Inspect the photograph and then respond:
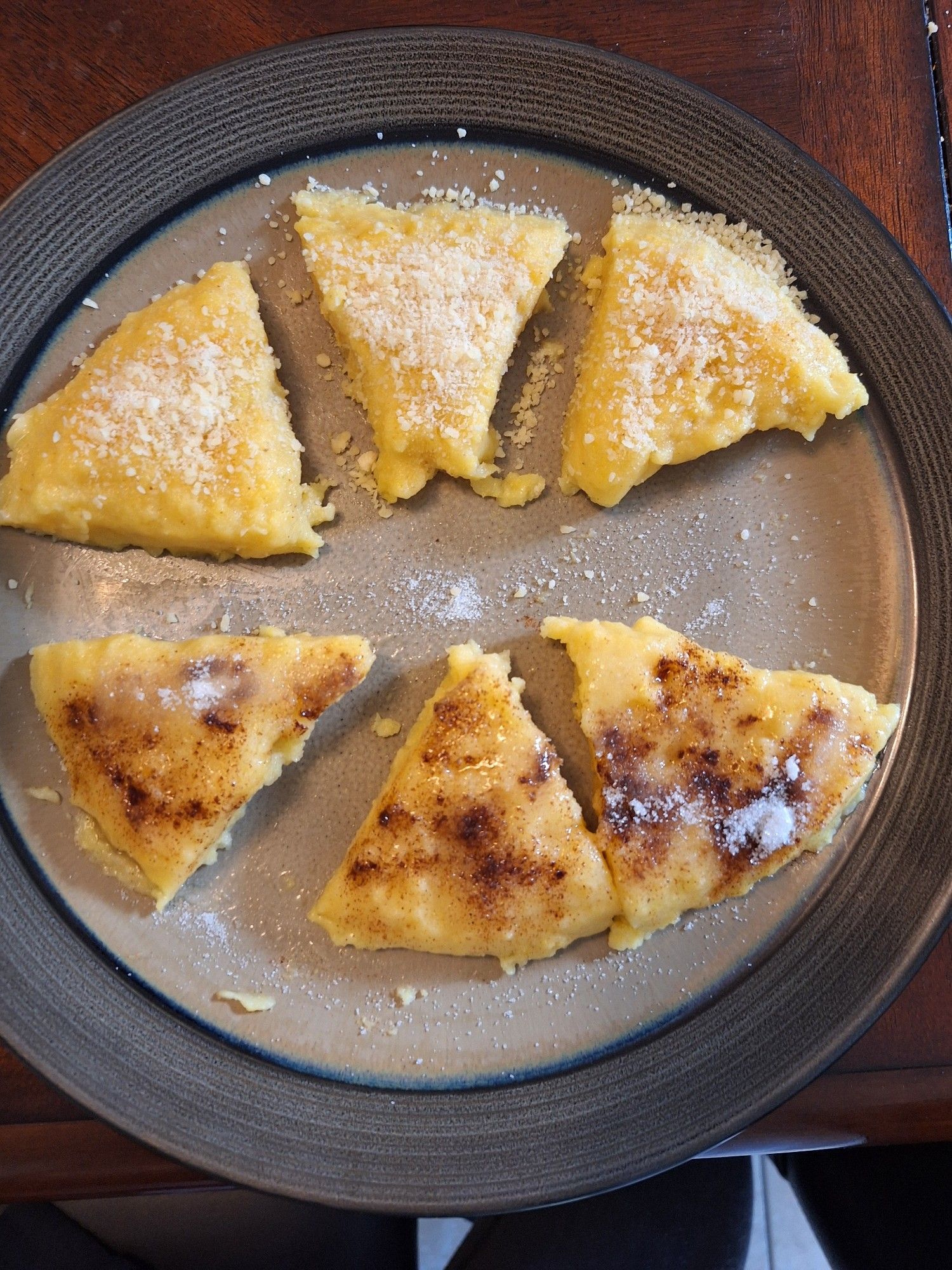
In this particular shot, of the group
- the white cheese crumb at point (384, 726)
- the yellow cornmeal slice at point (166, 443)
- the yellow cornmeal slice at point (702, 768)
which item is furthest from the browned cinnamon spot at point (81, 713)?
the yellow cornmeal slice at point (702, 768)

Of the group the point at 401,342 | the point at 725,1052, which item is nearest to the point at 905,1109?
the point at 725,1052

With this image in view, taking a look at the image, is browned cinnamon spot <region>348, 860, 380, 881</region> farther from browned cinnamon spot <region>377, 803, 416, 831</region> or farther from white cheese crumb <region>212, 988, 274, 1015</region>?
white cheese crumb <region>212, 988, 274, 1015</region>

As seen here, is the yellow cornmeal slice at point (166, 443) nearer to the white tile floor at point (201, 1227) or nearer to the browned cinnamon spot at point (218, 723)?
the browned cinnamon spot at point (218, 723)

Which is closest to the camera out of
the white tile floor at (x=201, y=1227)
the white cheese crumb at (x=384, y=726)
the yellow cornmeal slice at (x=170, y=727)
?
the yellow cornmeal slice at (x=170, y=727)

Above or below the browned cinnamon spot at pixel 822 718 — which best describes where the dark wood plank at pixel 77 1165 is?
below

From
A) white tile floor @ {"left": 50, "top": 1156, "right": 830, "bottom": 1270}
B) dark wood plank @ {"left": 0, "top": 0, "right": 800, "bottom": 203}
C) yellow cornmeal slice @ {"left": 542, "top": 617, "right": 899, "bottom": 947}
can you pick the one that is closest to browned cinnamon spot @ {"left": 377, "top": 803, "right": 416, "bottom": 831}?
yellow cornmeal slice @ {"left": 542, "top": 617, "right": 899, "bottom": 947}

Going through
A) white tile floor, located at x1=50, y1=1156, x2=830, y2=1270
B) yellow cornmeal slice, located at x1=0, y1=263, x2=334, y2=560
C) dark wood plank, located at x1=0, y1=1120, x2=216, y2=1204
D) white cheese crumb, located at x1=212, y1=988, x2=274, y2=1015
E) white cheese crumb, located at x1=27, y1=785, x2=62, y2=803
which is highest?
yellow cornmeal slice, located at x1=0, y1=263, x2=334, y2=560

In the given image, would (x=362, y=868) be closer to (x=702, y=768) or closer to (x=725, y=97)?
(x=702, y=768)
